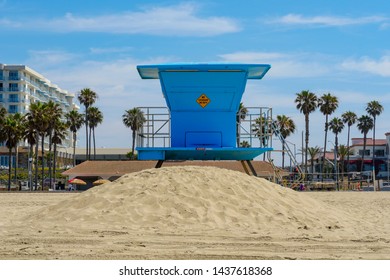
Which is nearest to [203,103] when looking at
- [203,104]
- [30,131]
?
[203,104]

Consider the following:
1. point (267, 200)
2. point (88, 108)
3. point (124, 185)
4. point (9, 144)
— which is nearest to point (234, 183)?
point (267, 200)

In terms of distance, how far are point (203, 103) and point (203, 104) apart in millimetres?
37

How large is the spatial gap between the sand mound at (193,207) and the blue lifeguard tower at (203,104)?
14.2ft

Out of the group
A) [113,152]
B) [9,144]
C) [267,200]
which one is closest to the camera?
[267,200]

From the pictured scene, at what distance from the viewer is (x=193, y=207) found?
48.1ft

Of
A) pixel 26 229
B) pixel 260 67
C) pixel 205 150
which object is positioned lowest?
pixel 26 229

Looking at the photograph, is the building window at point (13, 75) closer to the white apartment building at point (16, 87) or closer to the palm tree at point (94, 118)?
the white apartment building at point (16, 87)

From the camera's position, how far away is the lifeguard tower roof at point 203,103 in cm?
2175

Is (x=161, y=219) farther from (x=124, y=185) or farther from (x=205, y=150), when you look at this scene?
(x=205, y=150)

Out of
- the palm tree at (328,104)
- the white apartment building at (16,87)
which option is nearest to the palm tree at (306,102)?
the palm tree at (328,104)

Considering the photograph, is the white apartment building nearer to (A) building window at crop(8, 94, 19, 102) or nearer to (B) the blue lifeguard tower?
(A) building window at crop(8, 94, 19, 102)

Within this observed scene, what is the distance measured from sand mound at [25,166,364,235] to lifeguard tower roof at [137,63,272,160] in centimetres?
432

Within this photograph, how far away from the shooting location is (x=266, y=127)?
2219 centimetres
